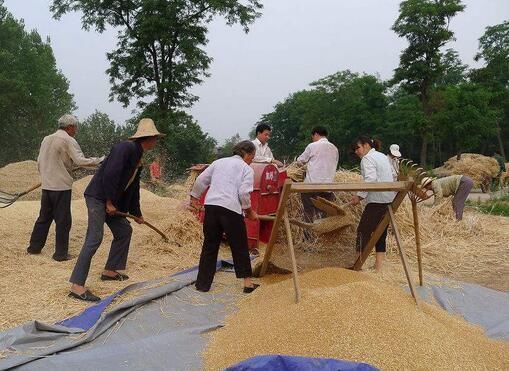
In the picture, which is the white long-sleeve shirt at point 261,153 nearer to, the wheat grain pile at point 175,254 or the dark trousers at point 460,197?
the wheat grain pile at point 175,254

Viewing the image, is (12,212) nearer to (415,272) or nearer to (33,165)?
A: (415,272)

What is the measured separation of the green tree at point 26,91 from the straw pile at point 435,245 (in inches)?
789

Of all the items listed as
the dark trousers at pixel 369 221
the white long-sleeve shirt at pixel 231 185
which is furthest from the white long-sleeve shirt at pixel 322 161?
the white long-sleeve shirt at pixel 231 185

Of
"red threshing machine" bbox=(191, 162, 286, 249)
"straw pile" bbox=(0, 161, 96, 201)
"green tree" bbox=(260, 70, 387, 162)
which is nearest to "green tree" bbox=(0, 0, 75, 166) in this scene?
"straw pile" bbox=(0, 161, 96, 201)

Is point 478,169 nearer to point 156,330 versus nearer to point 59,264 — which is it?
point 59,264

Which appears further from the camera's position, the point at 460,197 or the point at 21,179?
the point at 21,179

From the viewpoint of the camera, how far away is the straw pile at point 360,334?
8.67ft

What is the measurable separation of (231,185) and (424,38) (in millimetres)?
24441

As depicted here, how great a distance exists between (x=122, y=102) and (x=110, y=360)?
17.3 metres

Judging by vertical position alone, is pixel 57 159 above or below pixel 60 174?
above

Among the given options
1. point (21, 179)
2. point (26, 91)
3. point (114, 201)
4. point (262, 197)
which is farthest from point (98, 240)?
point (26, 91)

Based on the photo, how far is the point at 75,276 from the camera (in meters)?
3.99

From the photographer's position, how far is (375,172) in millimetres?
4812

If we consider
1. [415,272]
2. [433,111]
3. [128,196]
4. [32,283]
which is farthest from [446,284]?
[433,111]
